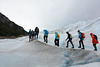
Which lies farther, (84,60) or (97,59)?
(84,60)

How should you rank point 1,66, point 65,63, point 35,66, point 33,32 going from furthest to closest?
point 33,32 → point 65,63 → point 35,66 → point 1,66

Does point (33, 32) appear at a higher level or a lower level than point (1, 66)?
higher

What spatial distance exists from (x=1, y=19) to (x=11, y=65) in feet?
152

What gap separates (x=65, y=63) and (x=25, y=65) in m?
1.74

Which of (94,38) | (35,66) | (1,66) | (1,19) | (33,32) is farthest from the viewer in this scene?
(1,19)

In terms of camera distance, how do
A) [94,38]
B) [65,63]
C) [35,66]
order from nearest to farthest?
[35,66]
[65,63]
[94,38]

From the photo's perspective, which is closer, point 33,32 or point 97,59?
point 97,59

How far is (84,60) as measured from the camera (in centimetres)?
345

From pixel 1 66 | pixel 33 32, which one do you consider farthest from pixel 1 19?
pixel 1 66

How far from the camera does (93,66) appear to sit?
2.70 meters

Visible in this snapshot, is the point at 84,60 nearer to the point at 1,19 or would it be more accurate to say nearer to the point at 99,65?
the point at 99,65

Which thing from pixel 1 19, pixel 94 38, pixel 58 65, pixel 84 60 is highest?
pixel 1 19

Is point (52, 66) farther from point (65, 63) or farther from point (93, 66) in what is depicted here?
point (93, 66)

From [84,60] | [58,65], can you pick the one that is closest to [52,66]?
[58,65]
